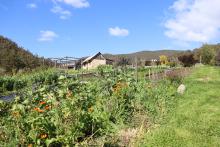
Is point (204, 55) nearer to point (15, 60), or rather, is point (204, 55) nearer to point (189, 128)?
point (15, 60)

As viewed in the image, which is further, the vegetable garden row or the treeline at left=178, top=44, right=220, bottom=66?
the treeline at left=178, top=44, right=220, bottom=66

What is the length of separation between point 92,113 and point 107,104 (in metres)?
1.36

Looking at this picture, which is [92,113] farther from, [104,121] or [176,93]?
[176,93]

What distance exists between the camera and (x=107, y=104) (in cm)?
816

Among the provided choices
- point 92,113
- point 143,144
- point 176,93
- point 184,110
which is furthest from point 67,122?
point 176,93

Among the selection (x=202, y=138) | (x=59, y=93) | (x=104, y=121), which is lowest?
(x=202, y=138)

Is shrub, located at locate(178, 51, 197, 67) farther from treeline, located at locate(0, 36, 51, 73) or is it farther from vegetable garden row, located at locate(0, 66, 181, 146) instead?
vegetable garden row, located at locate(0, 66, 181, 146)

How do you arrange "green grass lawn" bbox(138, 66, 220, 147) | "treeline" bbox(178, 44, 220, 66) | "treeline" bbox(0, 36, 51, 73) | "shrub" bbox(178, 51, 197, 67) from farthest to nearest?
"treeline" bbox(178, 44, 220, 66) → "shrub" bbox(178, 51, 197, 67) → "treeline" bbox(0, 36, 51, 73) → "green grass lawn" bbox(138, 66, 220, 147)

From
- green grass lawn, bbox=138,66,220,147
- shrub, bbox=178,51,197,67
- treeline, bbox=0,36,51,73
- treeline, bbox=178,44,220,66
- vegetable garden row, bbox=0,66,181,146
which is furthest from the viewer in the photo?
treeline, bbox=178,44,220,66

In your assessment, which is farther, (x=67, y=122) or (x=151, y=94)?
(x=151, y=94)

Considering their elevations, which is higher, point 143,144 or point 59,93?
point 59,93

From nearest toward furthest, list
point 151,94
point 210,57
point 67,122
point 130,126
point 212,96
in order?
1. point 67,122
2. point 130,126
3. point 151,94
4. point 212,96
5. point 210,57

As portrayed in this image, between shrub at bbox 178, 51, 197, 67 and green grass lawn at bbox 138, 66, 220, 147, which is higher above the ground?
shrub at bbox 178, 51, 197, 67

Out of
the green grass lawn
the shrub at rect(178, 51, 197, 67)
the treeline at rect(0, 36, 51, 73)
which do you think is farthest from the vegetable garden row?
the shrub at rect(178, 51, 197, 67)
